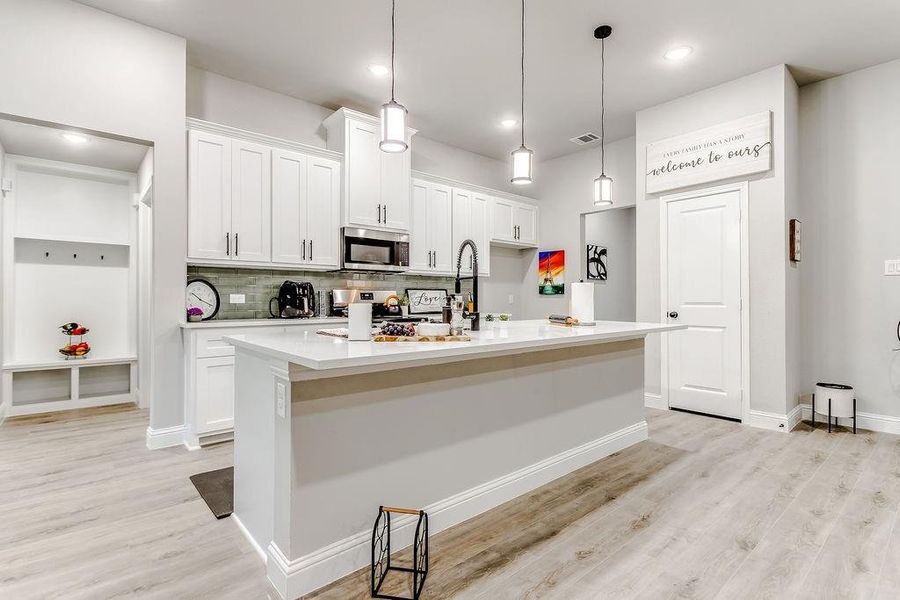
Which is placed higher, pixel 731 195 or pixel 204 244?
pixel 731 195

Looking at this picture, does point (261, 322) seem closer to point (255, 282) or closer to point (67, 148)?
point (255, 282)

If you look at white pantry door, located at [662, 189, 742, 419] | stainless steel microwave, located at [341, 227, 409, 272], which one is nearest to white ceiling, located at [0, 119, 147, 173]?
stainless steel microwave, located at [341, 227, 409, 272]

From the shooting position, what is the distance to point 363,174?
431 centimetres

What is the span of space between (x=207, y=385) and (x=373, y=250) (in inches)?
74.8

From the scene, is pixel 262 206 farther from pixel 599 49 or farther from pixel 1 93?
pixel 599 49

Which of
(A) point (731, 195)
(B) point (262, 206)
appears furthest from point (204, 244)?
(A) point (731, 195)

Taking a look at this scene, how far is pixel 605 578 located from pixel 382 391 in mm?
1123

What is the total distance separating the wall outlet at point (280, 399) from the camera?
5.27ft

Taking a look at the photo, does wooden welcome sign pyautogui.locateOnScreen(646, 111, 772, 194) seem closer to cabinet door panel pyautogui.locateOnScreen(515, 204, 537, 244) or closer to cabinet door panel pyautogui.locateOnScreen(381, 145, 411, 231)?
cabinet door panel pyautogui.locateOnScreen(515, 204, 537, 244)

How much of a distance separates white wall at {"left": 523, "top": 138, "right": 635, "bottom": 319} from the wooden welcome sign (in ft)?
Result: 3.02

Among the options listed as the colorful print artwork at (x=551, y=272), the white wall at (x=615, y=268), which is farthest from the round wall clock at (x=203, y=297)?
the white wall at (x=615, y=268)

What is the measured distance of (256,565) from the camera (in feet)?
5.88

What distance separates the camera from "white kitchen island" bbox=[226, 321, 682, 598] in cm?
160

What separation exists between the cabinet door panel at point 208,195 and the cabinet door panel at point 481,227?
2.79 metres
